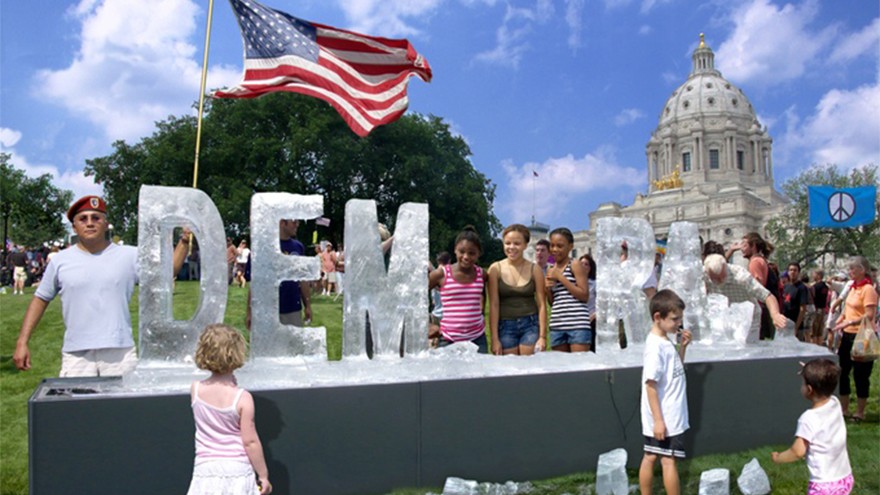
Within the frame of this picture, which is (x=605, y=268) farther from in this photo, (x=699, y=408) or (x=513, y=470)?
→ (x=513, y=470)

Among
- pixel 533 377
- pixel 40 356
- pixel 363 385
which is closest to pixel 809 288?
pixel 533 377

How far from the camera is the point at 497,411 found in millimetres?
4723

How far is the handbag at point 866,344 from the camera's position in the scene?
691 centimetres

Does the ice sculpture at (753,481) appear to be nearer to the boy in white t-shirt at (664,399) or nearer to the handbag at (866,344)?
the boy in white t-shirt at (664,399)

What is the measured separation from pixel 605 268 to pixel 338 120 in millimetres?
32602

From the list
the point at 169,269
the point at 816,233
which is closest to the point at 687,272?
the point at 169,269

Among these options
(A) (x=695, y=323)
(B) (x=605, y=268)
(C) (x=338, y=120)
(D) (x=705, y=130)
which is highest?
(D) (x=705, y=130)

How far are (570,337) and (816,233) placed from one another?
163ft

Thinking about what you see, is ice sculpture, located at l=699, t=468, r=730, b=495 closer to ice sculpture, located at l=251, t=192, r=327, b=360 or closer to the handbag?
ice sculpture, located at l=251, t=192, r=327, b=360

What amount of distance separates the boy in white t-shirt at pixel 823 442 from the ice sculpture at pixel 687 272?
224 cm

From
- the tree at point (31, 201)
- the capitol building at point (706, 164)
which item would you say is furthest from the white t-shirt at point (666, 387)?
the capitol building at point (706, 164)

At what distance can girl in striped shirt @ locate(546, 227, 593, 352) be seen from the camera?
628 cm

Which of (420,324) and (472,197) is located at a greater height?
(472,197)

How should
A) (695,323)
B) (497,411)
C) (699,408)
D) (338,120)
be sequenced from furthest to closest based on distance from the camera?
1. (338,120)
2. (695,323)
3. (699,408)
4. (497,411)
